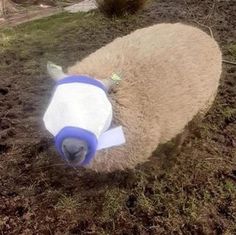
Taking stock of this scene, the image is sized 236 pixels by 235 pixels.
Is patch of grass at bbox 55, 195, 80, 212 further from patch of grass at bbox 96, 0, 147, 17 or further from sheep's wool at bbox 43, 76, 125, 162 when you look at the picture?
patch of grass at bbox 96, 0, 147, 17

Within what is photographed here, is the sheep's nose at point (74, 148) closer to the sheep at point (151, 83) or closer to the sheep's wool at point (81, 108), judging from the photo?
the sheep's wool at point (81, 108)

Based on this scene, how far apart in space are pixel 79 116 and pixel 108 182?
1.03 meters

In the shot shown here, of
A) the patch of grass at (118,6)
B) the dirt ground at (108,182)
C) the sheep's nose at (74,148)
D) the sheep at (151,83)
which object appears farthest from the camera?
the patch of grass at (118,6)

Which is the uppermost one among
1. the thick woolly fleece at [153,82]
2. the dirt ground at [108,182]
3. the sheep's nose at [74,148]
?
the sheep's nose at [74,148]

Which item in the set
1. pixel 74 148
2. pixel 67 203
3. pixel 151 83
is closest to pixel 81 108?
pixel 74 148

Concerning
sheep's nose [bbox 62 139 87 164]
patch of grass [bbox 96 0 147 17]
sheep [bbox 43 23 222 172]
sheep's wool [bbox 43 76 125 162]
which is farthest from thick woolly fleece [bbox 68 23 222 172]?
patch of grass [bbox 96 0 147 17]

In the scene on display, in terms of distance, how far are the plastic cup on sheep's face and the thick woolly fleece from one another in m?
0.24

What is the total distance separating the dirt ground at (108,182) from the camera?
3.02m

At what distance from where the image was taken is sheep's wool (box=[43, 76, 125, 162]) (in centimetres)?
240

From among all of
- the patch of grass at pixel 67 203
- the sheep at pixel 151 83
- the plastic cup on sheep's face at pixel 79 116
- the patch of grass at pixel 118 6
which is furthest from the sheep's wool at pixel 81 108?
the patch of grass at pixel 118 6

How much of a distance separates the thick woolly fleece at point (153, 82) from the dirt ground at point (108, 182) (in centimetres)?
32

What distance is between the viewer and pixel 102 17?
5949mm

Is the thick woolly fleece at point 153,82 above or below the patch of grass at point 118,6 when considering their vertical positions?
above

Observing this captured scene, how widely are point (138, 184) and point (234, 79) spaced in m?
1.83
